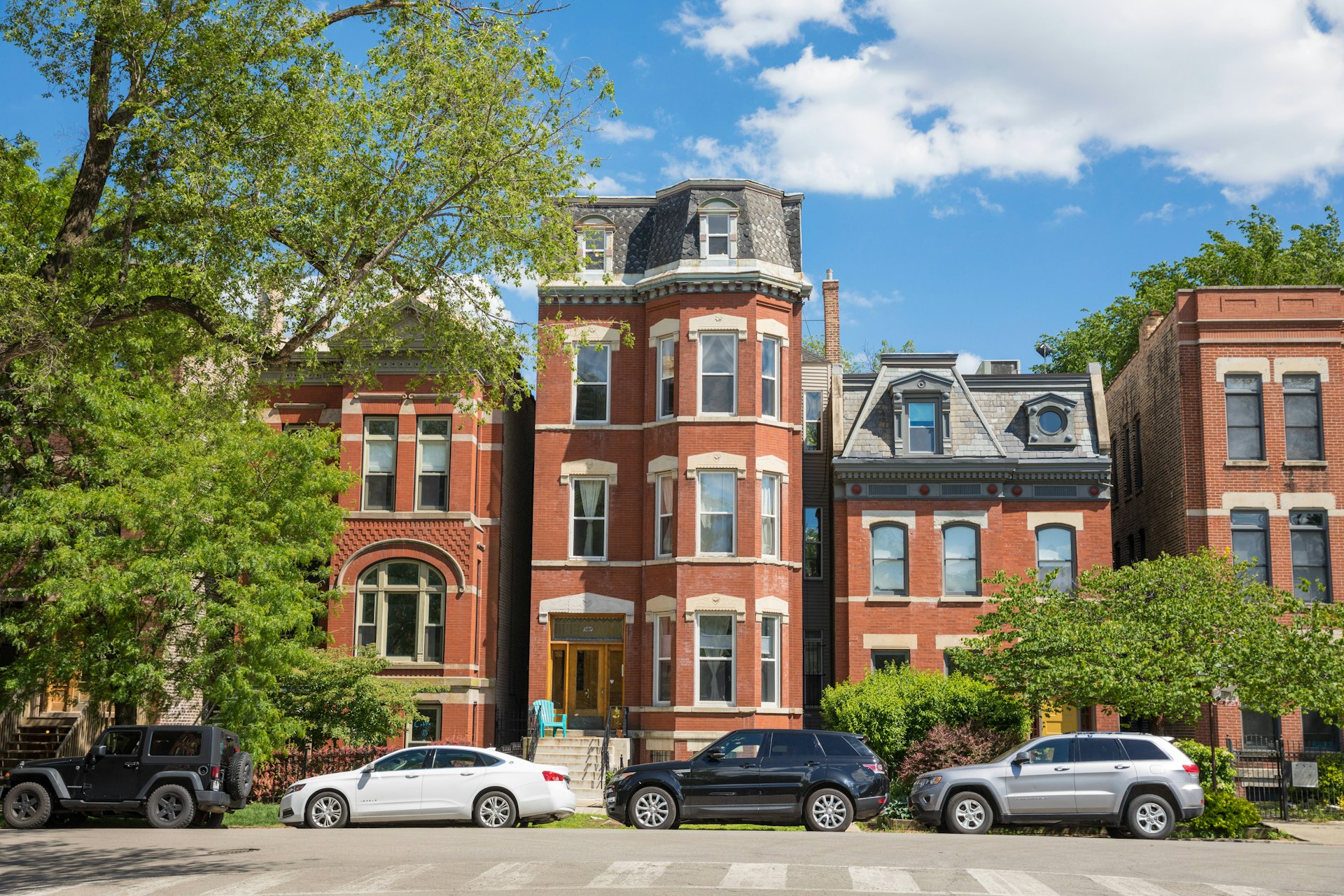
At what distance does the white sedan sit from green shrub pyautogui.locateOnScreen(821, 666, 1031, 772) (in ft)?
25.6

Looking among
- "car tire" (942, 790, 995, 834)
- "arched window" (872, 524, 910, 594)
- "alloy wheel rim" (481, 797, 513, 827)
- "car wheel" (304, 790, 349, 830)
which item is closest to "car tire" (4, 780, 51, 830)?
"car wheel" (304, 790, 349, 830)

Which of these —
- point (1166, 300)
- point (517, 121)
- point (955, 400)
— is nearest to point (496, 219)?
point (517, 121)

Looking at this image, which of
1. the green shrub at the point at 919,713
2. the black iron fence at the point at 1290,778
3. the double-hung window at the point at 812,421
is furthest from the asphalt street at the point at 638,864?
the double-hung window at the point at 812,421

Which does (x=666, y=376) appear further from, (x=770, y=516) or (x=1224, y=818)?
(x=1224, y=818)

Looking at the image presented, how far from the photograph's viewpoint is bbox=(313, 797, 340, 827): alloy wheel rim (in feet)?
67.5

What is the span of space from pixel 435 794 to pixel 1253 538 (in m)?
21.1

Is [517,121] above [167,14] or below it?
below

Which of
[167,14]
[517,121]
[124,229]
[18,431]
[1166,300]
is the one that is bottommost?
[18,431]

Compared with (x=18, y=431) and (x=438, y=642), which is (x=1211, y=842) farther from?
(x=18, y=431)

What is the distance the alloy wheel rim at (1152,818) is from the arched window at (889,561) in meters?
12.5

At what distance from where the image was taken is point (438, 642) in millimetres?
30938

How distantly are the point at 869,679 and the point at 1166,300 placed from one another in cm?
2388

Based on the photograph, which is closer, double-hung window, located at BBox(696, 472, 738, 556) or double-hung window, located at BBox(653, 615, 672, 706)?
double-hung window, located at BBox(653, 615, 672, 706)

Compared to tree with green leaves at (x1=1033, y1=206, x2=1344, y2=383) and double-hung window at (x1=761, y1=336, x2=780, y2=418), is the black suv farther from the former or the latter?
tree with green leaves at (x1=1033, y1=206, x2=1344, y2=383)
